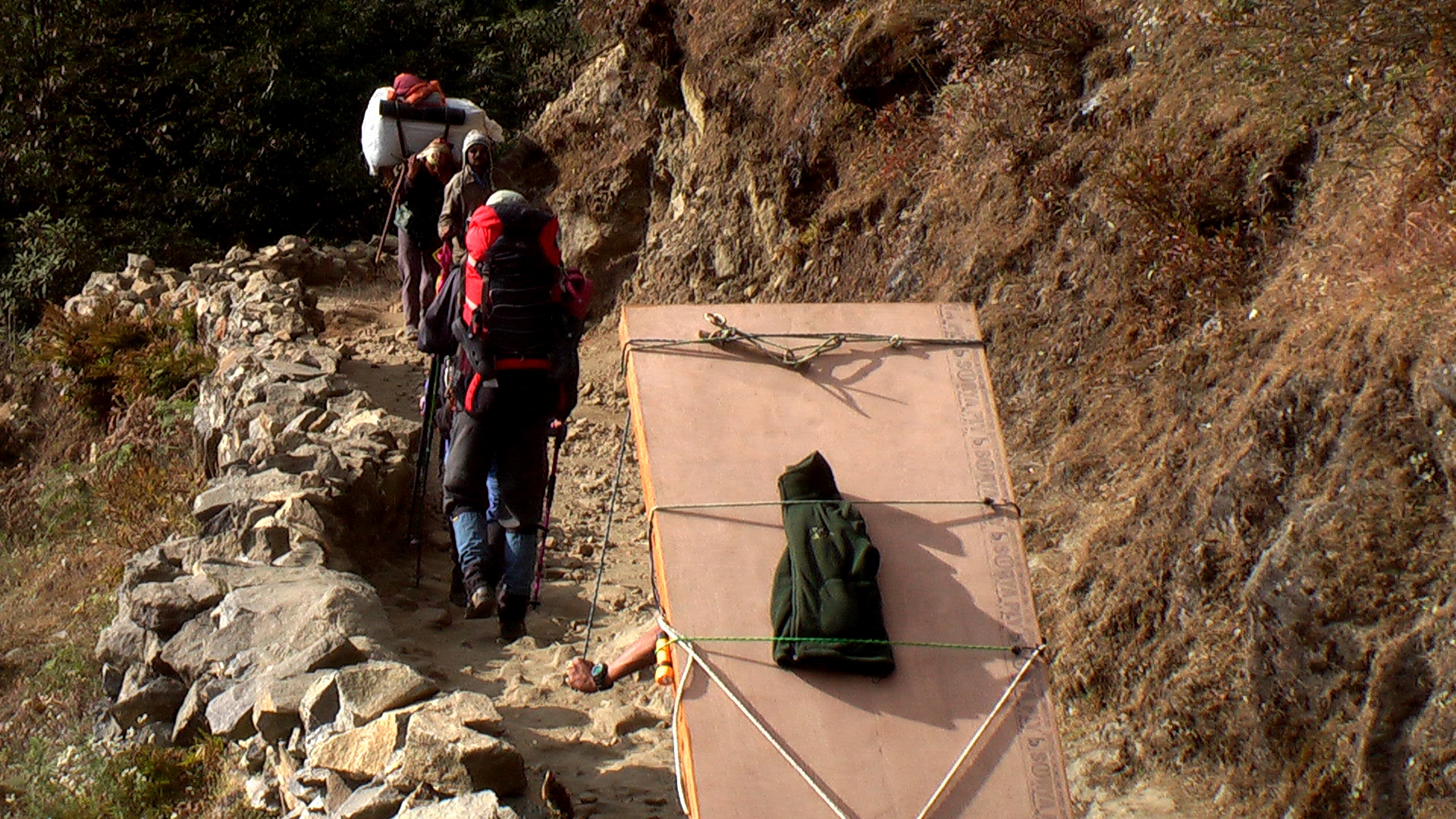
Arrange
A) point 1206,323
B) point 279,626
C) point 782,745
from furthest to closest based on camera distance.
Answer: point 1206,323 < point 279,626 < point 782,745

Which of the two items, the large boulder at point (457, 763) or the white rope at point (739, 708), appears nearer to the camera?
the white rope at point (739, 708)

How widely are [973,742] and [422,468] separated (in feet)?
14.5

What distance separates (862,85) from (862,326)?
6446 millimetres

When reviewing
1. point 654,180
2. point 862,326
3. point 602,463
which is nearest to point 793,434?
point 862,326

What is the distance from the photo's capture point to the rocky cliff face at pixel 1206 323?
473 cm

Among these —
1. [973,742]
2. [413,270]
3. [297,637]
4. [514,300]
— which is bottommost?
[973,742]

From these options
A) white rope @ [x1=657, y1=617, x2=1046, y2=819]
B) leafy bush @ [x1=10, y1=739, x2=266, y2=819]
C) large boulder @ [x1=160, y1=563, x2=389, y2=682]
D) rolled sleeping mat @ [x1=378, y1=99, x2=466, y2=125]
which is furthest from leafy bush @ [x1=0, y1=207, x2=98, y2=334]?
white rope @ [x1=657, y1=617, x2=1046, y2=819]

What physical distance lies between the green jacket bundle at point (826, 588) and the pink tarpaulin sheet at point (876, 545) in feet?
0.19

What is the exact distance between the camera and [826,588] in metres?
3.50

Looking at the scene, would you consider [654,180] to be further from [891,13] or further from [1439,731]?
[1439,731]

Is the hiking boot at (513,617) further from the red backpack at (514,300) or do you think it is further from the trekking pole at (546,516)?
the red backpack at (514,300)

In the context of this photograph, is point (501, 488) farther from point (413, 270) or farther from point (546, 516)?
point (413, 270)

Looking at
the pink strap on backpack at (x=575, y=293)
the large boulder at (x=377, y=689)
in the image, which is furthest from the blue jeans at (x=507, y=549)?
the large boulder at (x=377, y=689)

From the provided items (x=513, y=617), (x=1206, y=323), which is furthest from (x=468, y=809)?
(x=1206, y=323)
